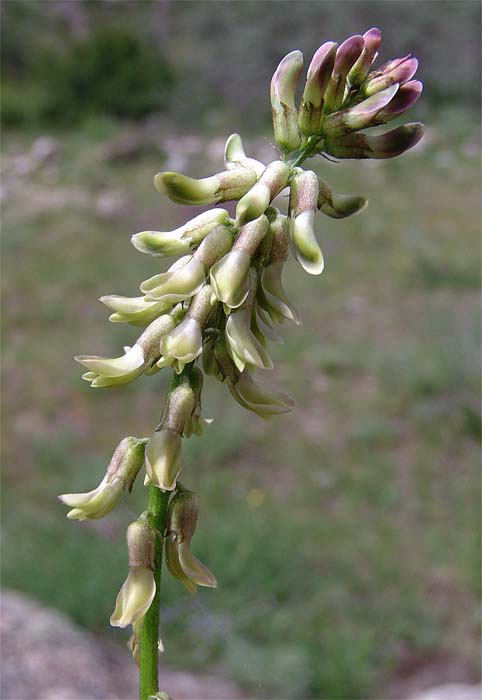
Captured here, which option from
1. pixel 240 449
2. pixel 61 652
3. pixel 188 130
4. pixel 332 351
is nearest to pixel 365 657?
pixel 61 652

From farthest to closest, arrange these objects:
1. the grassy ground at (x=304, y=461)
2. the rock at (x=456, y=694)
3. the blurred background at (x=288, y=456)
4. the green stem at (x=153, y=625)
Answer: the grassy ground at (x=304, y=461)
the blurred background at (x=288, y=456)
the rock at (x=456, y=694)
the green stem at (x=153, y=625)

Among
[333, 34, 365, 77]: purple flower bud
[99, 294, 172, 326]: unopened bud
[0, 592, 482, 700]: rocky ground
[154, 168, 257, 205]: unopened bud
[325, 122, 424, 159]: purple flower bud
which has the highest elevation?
[333, 34, 365, 77]: purple flower bud

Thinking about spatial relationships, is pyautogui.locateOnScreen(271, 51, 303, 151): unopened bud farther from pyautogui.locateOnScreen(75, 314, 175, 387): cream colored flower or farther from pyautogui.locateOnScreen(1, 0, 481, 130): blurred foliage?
pyautogui.locateOnScreen(1, 0, 481, 130): blurred foliage

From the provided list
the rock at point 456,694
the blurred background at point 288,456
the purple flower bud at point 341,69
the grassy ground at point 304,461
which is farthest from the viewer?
the grassy ground at point 304,461

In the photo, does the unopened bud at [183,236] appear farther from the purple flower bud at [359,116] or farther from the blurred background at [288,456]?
the blurred background at [288,456]

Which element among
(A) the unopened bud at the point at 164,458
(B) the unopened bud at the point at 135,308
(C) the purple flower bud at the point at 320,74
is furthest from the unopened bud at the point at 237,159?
(A) the unopened bud at the point at 164,458

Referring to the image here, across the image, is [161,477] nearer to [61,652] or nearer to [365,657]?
[61,652]

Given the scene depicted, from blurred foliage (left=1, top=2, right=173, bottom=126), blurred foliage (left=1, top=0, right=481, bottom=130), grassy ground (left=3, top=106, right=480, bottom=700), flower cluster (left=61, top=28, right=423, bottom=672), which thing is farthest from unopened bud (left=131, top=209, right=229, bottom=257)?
blurred foliage (left=1, top=2, right=173, bottom=126)
